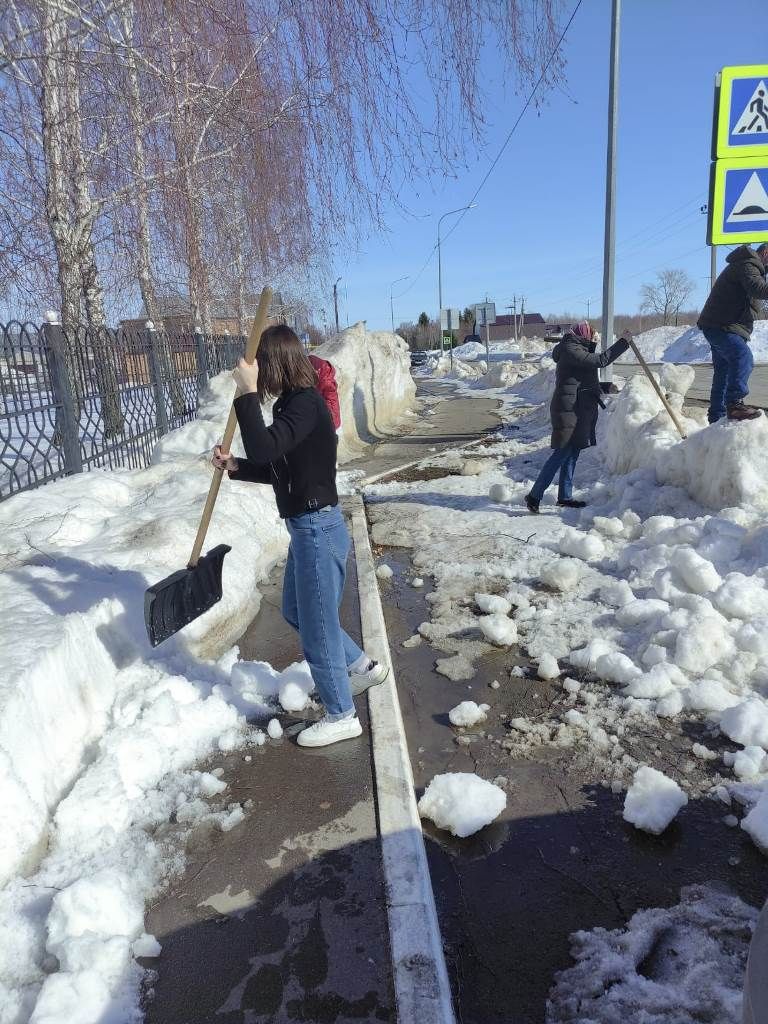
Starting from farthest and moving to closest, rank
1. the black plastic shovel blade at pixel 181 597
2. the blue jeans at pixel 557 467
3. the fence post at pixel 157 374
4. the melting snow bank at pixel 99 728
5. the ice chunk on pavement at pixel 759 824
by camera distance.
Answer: the fence post at pixel 157 374 < the blue jeans at pixel 557 467 < the black plastic shovel blade at pixel 181 597 < the ice chunk on pavement at pixel 759 824 < the melting snow bank at pixel 99 728

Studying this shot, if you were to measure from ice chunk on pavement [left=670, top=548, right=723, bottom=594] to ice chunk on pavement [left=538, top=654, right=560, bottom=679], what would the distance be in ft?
3.74

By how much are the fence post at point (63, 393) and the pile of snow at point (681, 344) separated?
92.7ft

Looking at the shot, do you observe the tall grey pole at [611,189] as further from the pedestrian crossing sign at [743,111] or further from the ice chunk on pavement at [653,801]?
the ice chunk on pavement at [653,801]

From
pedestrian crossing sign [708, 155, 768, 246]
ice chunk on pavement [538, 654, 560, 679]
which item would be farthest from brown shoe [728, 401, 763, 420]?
ice chunk on pavement [538, 654, 560, 679]

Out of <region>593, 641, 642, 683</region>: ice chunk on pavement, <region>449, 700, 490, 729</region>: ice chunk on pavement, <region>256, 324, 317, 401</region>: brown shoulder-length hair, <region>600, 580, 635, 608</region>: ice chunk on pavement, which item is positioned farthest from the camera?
<region>600, 580, 635, 608</region>: ice chunk on pavement

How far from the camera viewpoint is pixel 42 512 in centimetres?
466

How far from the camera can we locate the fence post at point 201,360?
11.1m

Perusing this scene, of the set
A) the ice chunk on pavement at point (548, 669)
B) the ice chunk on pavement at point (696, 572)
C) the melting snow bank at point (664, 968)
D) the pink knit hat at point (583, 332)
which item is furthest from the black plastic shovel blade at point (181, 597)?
the pink knit hat at point (583, 332)

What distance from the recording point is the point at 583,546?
17.0 ft

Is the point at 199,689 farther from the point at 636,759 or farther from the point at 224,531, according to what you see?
the point at 636,759

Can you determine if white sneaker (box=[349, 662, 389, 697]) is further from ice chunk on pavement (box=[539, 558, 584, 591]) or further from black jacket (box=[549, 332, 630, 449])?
black jacket (box=[549, 332, 630, 449])

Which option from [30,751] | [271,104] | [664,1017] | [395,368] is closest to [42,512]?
[30,751]

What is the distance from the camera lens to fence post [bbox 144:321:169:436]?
855cm

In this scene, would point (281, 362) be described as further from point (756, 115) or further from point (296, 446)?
point (756, 115)
